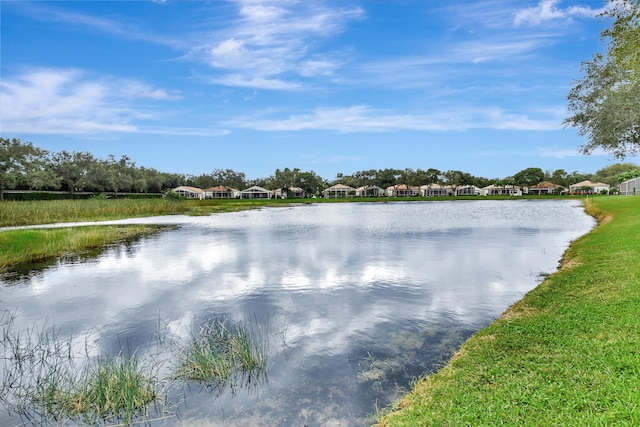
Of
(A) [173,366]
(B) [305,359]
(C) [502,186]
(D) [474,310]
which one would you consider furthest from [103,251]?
(C) [502,186]

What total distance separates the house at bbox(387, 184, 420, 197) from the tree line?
7.51 feet

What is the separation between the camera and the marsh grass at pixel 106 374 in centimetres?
592

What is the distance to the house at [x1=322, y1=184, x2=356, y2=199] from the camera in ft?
394

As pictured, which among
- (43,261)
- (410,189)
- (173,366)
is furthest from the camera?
(410,189)

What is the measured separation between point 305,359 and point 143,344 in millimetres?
3752

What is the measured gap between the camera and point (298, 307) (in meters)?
11.1

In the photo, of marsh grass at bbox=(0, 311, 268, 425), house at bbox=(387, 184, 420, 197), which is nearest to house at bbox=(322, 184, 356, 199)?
house at bbox=(387, 184, 420, 197)

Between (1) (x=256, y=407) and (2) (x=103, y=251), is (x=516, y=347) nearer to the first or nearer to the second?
(1) (x=256, y=407)

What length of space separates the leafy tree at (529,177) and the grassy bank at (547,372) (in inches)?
4774

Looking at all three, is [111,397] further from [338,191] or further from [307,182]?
[338,191]

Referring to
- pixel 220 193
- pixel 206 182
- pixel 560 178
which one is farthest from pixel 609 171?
pixel 206 182

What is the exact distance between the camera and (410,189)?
12025cm

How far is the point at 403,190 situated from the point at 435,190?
452 inches

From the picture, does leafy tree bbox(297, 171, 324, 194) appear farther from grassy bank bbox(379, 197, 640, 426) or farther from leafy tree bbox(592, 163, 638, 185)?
grassy bank bbox(379, 197, 640, 426)
